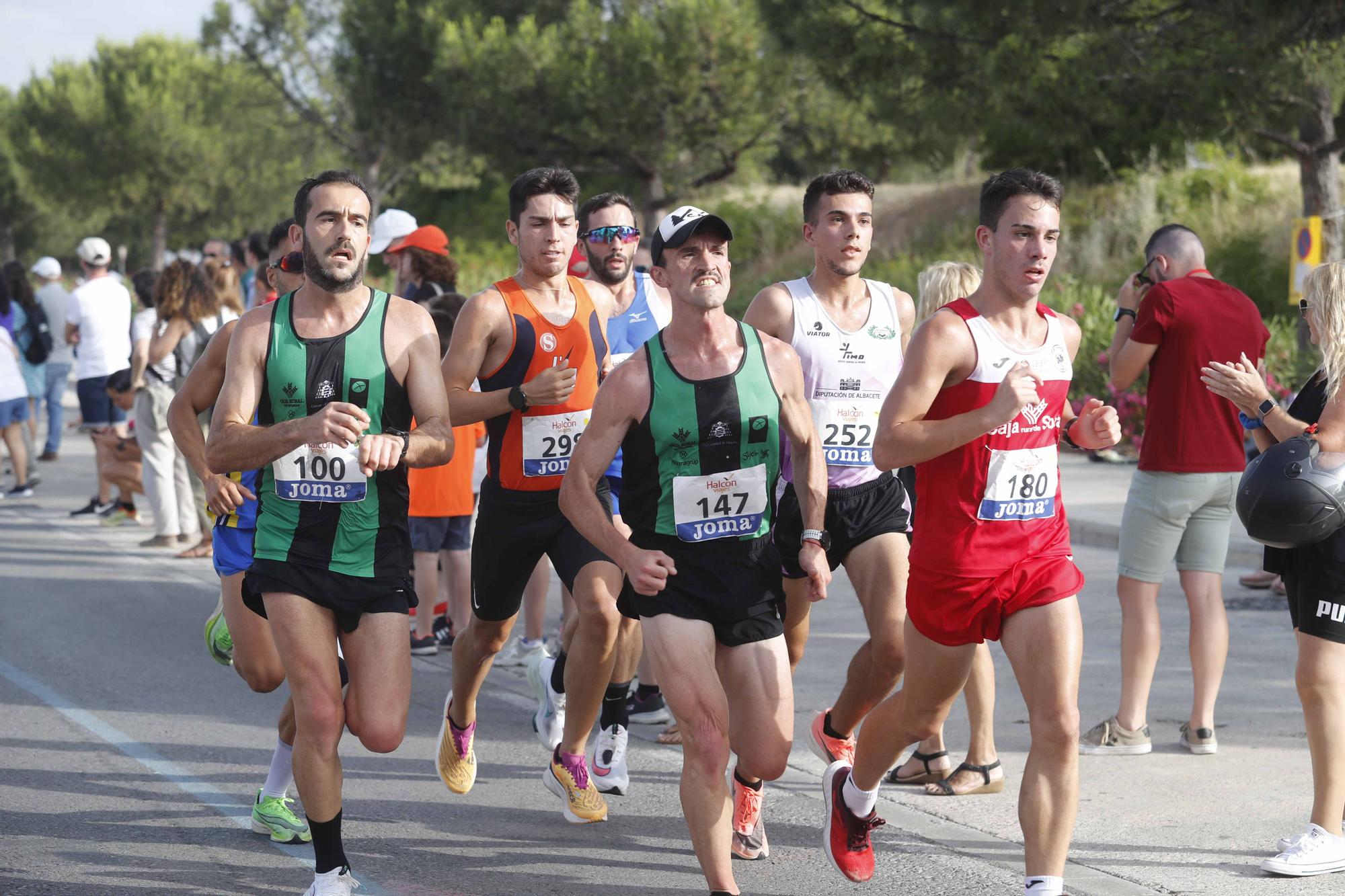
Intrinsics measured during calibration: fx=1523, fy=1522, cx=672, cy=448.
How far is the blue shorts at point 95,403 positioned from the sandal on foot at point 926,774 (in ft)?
34.6

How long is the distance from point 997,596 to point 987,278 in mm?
930

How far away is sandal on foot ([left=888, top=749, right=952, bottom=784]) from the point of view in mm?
5797

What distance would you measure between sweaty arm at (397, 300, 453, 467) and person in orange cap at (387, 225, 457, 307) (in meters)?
4.35

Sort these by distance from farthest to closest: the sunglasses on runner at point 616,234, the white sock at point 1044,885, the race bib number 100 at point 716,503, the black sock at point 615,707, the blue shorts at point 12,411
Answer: the blue shorts at point 12,411
the sunglasses on runner at point 616,234
the black sock at point 615,707
the race bib number 100 at point 716,503
the white sock at point 1044,885

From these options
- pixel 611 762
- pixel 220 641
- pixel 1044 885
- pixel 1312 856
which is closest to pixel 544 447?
pixel 611 762

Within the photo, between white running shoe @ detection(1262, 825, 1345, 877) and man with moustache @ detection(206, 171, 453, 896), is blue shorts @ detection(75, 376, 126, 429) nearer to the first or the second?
man with moustache @ detection(206, 171, 453, 896)

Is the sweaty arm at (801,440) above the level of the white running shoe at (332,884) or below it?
above

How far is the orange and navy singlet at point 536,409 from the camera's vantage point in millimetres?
5648

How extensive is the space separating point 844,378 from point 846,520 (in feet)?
1.73

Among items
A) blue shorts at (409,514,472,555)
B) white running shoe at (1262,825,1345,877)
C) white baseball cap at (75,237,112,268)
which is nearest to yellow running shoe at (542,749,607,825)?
white running shoe at (1262,825,1345,877)

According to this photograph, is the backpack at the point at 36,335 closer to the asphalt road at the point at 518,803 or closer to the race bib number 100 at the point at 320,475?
the asphalt road at the point at 518,803

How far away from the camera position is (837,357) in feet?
18.2

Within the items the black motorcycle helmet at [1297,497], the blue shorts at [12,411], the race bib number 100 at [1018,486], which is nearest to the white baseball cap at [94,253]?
the blue shorts at [12,411]

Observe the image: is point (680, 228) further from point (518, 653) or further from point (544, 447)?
point (518, 653)
